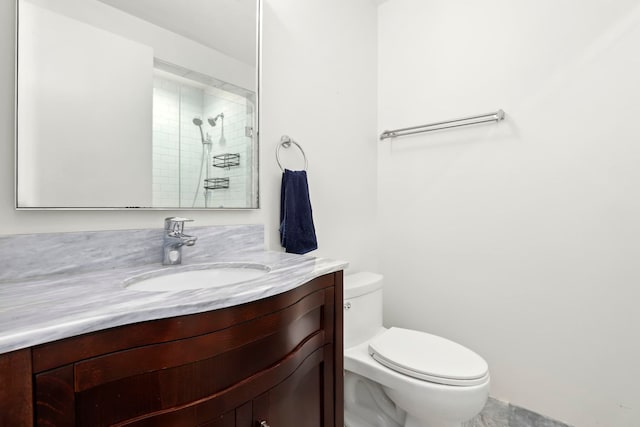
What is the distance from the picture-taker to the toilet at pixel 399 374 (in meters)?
1.15

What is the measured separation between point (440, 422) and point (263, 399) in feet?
2.71

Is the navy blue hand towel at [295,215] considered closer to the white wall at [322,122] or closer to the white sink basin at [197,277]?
the white wall at [322,122]

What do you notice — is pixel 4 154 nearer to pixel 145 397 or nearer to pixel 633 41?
pixel 145 397

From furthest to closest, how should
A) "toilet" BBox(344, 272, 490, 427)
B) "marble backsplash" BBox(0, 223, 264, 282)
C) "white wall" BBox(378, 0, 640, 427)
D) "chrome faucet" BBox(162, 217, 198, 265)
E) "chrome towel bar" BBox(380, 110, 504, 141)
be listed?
"chrome towel bar" BBox(380, 110, 504, 141), "white wall" BBox(378, 0, 640, 427), "toilet" BBox(344, 272, 490, 427), "chrome faucet" BBox(162, 217, 198, 265), "marble backsplash" BBox(0, 223, 264, 282)

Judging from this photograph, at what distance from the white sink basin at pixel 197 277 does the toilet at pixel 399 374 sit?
56 cm

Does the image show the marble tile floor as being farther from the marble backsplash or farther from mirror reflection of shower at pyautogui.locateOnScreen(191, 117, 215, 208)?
mirror reflection of shower at pyautogui.locateOnScreen(191, 117, 215, 208)

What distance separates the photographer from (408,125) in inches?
76.0

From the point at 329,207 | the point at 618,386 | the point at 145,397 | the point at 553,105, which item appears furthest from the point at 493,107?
the point at 145,397

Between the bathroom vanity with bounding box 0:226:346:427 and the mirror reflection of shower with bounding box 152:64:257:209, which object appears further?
the mirror reflection of shower with bounding box 152:64:257:209

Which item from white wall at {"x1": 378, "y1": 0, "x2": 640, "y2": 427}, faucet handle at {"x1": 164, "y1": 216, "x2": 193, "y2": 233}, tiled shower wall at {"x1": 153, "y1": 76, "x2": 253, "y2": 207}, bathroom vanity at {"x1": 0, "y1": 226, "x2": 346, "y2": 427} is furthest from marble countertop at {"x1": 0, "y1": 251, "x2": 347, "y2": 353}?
white wall at {"x1": 378, "y1": 0, "x2": 640, "y2": 427}

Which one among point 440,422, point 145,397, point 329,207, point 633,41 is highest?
point 633,41

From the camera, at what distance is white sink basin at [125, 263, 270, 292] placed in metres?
0.90

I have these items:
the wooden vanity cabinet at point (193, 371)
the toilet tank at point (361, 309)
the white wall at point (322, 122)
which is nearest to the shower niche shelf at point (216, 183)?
the white wall at point (322, 122)

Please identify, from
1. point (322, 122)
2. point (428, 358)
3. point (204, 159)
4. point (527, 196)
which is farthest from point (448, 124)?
point (204, 159)
